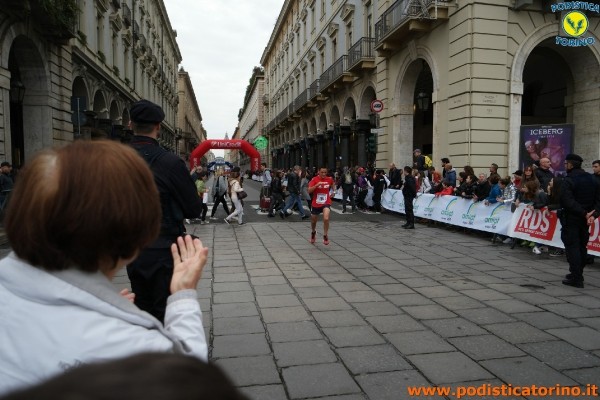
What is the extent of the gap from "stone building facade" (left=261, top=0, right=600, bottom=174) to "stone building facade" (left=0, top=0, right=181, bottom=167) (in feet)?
36.3

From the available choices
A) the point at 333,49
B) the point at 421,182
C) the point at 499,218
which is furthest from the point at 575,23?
the point at 333,49

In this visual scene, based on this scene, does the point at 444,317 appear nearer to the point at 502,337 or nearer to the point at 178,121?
the point at 502,337

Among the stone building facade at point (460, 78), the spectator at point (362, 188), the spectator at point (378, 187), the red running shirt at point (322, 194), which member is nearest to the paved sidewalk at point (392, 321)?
the red running shirt at point (322, 194)

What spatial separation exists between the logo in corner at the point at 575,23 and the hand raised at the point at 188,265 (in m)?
15.9

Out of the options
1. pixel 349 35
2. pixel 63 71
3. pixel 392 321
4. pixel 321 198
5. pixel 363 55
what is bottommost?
pixel 392 321

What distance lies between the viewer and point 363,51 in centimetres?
2139

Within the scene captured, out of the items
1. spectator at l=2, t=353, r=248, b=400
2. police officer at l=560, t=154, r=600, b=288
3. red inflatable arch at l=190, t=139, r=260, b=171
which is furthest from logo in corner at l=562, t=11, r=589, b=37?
red inflatable arch at l=190, t=139, r=260, b=171

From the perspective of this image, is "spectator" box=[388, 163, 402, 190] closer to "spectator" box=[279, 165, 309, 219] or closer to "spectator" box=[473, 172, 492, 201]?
"spectator" box=[279, 165, 309, 219]

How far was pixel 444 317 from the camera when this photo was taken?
4656mm

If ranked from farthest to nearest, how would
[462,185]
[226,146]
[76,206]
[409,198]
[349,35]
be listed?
[226,146] → [349,35] → [409,198] → [462,185] → [76,206]

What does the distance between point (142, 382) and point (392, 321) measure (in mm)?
4232

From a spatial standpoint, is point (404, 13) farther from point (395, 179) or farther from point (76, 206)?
point (76, 206)

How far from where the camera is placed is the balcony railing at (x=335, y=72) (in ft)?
78.6

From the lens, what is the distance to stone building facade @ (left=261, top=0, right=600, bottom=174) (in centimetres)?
1361
